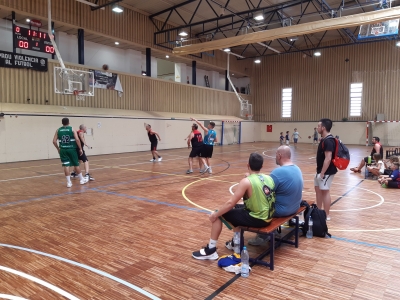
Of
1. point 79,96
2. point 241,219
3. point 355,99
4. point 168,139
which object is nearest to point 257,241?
point 241,219

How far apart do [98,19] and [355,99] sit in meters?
23.1

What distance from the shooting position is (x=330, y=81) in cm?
2936

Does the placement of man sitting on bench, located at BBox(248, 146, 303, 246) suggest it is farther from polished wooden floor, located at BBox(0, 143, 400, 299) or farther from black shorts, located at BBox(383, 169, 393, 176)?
black shorts, located at BBox(383, 169, 393, 176)

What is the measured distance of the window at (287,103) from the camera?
31953 millimetres

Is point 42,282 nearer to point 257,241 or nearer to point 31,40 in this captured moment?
point 257,241

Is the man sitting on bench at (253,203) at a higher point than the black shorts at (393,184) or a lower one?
higher

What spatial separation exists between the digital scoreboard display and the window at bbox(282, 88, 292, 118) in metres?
23.6

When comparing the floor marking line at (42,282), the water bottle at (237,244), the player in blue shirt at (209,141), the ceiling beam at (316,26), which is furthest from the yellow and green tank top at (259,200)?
the ceiling beam at (316,26)

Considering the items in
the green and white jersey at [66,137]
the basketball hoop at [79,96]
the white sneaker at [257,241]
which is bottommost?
the white sneaker at [257,241]

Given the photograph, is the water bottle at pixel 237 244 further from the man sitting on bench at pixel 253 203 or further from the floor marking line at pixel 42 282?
the floor marking line at pixel 42 282

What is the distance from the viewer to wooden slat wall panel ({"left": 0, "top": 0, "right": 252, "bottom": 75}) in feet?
51.6

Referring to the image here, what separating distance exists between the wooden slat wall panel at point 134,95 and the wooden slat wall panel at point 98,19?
102 inches

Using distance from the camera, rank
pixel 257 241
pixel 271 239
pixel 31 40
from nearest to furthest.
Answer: pixel 271 239 < pixel 257 241 < pixel 31 40

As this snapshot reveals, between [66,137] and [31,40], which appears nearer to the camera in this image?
[66,137]
